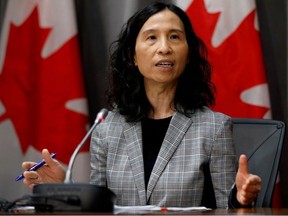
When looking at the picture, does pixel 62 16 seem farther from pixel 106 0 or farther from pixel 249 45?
pixel 249 45

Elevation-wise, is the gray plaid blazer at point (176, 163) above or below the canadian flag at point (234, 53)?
below

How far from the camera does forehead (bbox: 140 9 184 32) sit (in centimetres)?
244

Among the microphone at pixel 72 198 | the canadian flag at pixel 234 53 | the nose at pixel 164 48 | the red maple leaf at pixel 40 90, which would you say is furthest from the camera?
the red maple leaf at pixel 40 90

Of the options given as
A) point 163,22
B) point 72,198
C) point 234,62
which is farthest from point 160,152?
point 234,62

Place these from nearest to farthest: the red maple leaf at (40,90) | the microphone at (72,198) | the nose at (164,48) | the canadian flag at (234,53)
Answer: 1. the microphone at (72,198)
2. the nose at (164,48)
3. the canadian flag at (234,53)
4. the red maple leaf at (40,90)

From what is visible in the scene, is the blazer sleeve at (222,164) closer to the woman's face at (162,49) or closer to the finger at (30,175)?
the woman's face at (162,49)

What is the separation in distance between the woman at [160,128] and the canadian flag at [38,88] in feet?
1.98

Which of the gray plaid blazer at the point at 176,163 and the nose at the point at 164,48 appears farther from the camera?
the nose at the point at 164,48

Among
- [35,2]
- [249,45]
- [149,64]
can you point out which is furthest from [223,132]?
[35,2]

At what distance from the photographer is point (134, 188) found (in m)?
2.27

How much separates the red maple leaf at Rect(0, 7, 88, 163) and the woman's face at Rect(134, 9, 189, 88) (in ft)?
2.48

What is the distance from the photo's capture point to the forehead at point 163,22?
244 cm

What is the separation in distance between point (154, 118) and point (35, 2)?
1.11m

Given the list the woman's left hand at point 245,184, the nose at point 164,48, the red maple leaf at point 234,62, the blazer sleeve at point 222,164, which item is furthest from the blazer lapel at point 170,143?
the red maple leaf at point 234,62
